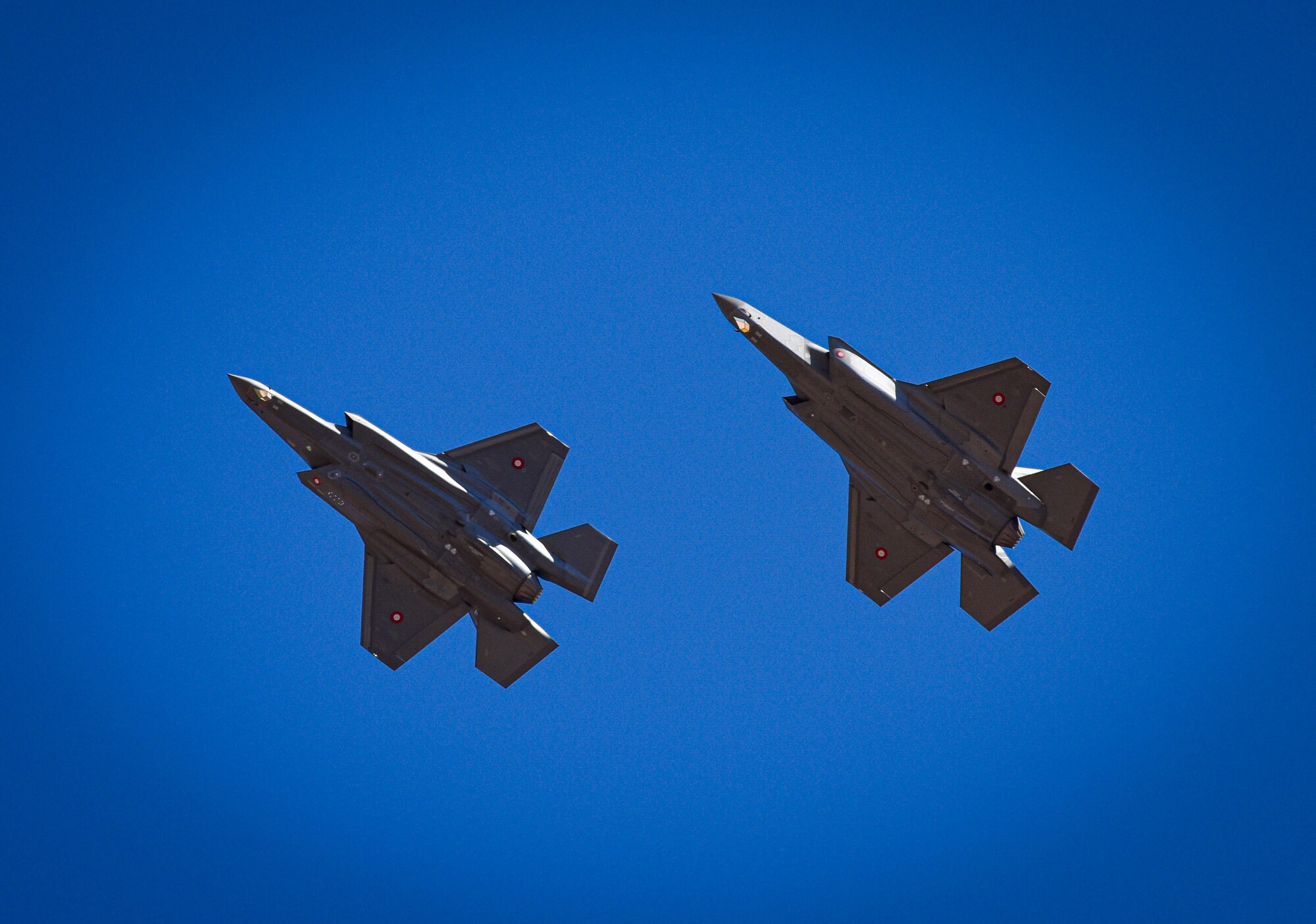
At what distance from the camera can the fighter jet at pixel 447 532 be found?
36719 millimetres

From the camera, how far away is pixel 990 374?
119 feet

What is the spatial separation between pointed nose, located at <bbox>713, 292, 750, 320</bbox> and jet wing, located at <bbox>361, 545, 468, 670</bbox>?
34.0 feet

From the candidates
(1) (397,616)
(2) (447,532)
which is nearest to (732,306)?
(2) (447,532)

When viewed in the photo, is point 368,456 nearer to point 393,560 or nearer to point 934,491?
point 393,560

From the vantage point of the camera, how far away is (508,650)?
126ft

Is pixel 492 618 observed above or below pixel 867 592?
below

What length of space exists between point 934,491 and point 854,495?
271 centimetres

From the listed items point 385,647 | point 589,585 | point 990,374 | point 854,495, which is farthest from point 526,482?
point 990,374

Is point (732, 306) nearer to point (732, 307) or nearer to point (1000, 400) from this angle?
point (732, 307)

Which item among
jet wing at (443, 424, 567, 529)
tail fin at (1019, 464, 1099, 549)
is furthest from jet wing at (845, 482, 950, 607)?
jet wing at (443, 424, 567, 529)

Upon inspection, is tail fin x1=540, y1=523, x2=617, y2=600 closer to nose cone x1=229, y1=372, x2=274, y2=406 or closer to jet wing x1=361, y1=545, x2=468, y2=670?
jet wing x1=361, y1=545, x2=468, y2=670

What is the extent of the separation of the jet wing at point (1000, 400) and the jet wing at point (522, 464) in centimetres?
1000

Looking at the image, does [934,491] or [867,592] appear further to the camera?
[867,592]

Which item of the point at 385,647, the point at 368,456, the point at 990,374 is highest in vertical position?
the point at 990,374
